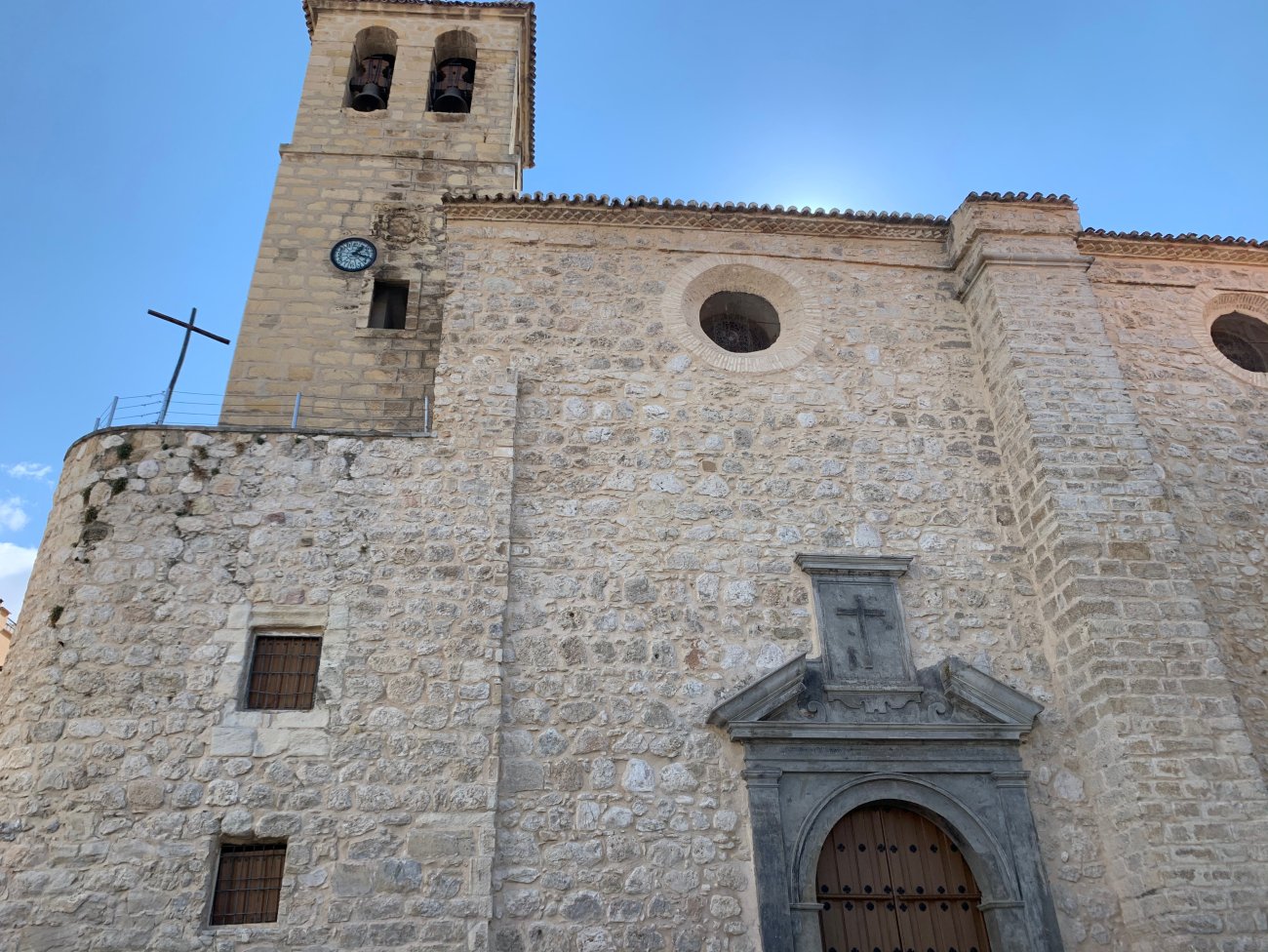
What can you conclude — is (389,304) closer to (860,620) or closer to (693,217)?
(693,217)

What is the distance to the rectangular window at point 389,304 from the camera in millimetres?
9320

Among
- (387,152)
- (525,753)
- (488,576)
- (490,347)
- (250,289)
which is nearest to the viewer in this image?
(525,753)

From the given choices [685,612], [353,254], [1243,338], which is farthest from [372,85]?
[1243,338]

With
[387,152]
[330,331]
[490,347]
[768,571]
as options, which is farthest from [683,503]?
[387,152]

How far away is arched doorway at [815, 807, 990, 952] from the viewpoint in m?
6.12

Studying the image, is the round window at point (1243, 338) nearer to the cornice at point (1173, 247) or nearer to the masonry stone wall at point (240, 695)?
the cornice at point (1173, 247)

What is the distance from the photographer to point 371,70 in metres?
11.4

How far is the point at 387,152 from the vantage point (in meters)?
10.4

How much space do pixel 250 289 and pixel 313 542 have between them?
3.57 m

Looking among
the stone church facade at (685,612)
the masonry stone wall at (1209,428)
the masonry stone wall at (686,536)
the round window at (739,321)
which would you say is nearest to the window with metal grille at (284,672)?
the stone church facade at (685,612)

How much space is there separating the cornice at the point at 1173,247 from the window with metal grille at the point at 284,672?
24.5 ft

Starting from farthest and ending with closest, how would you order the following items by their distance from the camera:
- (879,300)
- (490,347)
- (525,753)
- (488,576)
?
(879,300) → (490,347) → (488,576) → (525,753)

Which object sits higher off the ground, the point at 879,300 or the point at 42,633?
the point at 879,300

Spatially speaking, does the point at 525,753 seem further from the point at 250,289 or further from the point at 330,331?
the point at 250,289
